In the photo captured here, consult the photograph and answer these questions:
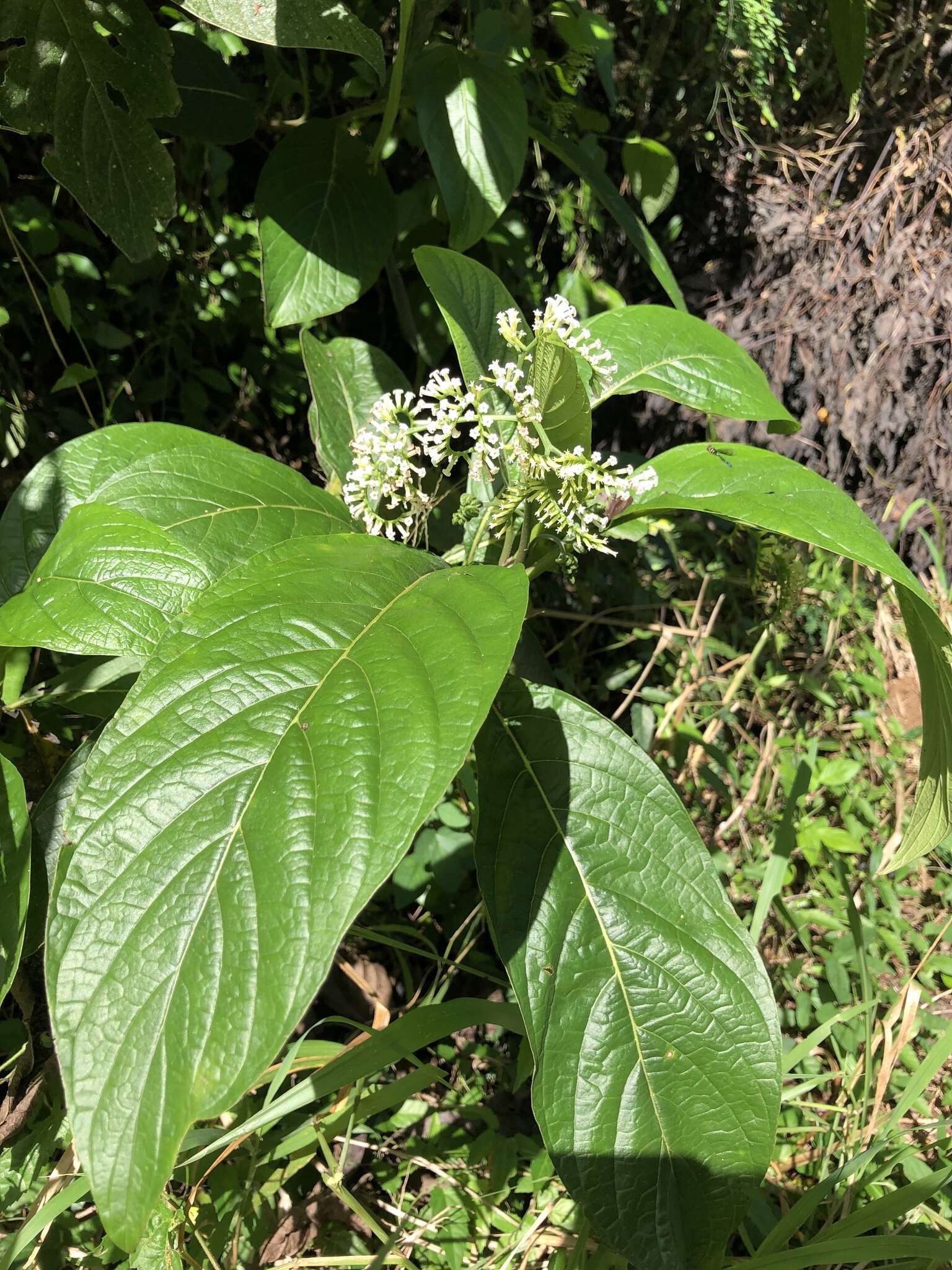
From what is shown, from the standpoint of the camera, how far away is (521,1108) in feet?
4.96

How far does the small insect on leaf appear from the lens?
1070 mm

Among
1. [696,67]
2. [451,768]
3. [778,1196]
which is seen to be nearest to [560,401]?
[451,768]

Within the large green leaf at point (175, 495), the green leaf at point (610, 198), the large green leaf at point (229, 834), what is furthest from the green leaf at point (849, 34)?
the large green leaf at point (229, 834)

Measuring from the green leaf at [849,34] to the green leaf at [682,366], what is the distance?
1.98ft

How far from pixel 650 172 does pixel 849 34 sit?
58 cm

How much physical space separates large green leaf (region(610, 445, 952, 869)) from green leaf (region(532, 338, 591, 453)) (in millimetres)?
128

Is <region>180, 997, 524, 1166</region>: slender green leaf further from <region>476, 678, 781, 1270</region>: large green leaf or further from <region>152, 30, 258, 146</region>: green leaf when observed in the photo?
<region>152, 30, 258, 146</region>: green leaf

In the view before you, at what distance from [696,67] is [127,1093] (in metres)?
2.37

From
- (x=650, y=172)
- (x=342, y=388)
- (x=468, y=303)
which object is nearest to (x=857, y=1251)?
(x=468, y=303)

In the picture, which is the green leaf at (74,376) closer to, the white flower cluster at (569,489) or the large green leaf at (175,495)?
the large green leaf at (175,495)

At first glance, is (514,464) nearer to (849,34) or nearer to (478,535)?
(478,535)

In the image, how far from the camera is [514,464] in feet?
3.70

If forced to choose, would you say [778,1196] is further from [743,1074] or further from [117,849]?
[117,849]

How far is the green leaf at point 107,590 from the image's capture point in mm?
845
